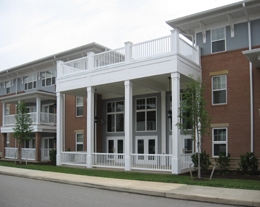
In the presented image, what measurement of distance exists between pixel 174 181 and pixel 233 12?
1052 centimetres

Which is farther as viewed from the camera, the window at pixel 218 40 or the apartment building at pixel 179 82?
the window at pixel 218 40

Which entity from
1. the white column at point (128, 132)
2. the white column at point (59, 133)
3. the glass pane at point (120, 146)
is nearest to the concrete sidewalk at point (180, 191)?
the white column at point (128, 132)

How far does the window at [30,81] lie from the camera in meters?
32.5

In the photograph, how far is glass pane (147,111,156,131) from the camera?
22.9 m

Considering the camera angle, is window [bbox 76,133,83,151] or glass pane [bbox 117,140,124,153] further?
window [bbox 76,133,83,151]

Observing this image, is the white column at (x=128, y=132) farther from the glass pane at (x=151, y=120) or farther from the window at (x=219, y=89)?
the window at (x=219, y=89)

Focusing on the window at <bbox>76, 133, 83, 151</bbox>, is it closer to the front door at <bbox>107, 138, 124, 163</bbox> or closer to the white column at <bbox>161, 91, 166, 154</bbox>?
the front door at <bbox>107, 138, 124, 163</bbox>

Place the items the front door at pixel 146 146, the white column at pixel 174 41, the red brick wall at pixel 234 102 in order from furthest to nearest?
the front door at pixel 146 146 → the red brick wall at pixel 234 102 → the white column at pixel 174 41

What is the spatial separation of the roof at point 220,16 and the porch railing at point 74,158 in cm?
1062

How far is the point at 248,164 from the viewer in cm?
1681

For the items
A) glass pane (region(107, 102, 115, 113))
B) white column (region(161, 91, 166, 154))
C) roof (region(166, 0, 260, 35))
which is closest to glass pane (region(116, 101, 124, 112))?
glass pane (region(107, 102, 115, 113))

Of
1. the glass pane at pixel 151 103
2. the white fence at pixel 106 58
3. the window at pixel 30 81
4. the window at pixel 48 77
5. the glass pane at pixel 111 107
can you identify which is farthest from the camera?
the window at pixel 30 81

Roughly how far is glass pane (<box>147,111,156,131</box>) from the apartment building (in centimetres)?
7

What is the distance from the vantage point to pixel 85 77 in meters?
21.6
